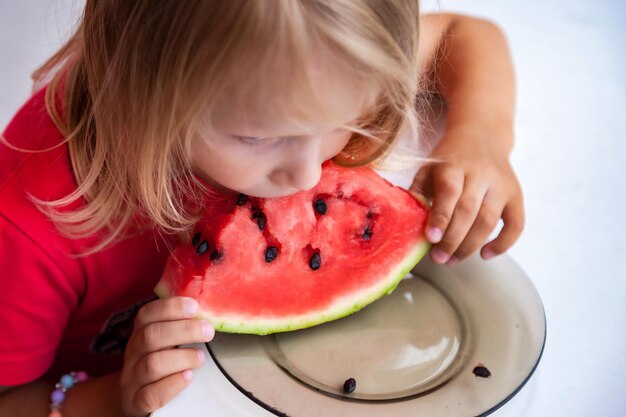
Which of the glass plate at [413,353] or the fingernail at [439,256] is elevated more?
the fingernail at [439,256]

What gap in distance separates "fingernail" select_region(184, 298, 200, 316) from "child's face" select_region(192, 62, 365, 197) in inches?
5.9

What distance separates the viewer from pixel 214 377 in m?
0.77

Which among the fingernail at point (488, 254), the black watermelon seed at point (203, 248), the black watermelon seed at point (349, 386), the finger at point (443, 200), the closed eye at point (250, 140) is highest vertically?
the closed eye at point (250, 140)

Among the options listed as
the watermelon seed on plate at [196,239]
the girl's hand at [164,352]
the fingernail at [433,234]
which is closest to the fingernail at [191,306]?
the girl's hand at [164,352]

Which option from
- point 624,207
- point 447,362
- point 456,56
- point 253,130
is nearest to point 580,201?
point 624,207

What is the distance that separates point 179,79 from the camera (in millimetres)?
640

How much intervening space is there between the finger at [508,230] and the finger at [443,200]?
0.08m

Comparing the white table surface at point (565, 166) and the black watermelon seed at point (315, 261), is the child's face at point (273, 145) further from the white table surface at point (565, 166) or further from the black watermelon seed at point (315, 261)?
the white table surface at point (565, 166)

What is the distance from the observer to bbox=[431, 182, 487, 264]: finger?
90cm

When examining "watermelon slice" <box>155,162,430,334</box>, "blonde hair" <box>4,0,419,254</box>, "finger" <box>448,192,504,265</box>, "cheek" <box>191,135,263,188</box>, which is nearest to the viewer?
"blonde hair" <box>4,0,419,254</box>

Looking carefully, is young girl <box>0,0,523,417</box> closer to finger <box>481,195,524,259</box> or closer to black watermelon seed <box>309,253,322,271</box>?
finger <box>481,195,524,259</box>

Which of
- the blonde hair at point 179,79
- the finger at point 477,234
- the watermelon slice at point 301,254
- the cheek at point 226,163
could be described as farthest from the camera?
the finger at point 477,234

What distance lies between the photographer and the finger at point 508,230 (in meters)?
0.94

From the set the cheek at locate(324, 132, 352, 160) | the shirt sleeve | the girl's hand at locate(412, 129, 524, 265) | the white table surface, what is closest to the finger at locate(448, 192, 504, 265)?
the girl's hand at locate(412, 129, 524, 265)
